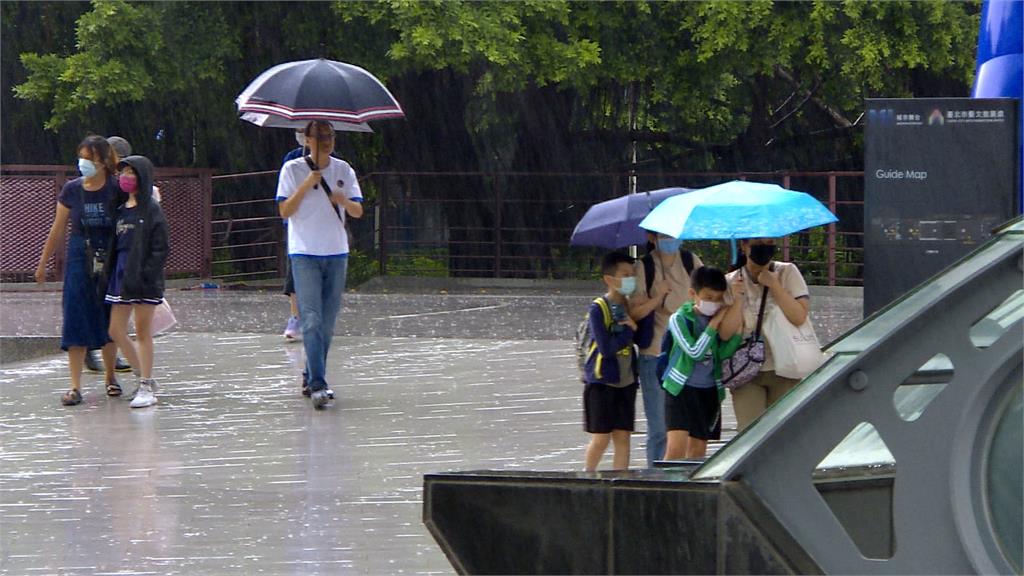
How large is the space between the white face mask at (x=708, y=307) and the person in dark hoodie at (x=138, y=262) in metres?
4.79

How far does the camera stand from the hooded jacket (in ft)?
33.0

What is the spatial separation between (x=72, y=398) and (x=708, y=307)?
17.7ft

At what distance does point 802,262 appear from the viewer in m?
22.6

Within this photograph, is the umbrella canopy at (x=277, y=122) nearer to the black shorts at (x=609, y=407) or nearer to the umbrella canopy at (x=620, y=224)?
the umbrella canopy at (x=620, y=224)

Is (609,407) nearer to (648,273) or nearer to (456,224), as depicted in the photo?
(648,273)

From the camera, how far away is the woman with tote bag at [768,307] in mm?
6566

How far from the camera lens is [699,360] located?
6.62 meters

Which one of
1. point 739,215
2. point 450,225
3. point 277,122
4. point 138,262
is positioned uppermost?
point 277,122

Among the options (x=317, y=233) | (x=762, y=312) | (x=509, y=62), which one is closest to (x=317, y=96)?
(x=317, y=233)

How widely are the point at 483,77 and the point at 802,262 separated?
18.5 feet

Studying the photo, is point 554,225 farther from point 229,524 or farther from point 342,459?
point 229,524

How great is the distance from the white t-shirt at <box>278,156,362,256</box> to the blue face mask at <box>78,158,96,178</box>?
1.28 metres

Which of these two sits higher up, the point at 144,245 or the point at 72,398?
the point at 144,245

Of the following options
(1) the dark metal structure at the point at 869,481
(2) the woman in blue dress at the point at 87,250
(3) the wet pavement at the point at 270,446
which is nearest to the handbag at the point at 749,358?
(3) the wet pavement at the point at 270,446
